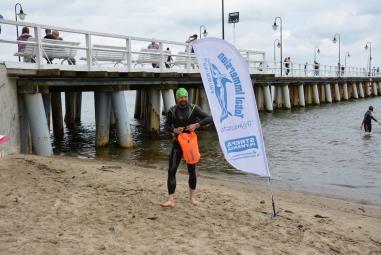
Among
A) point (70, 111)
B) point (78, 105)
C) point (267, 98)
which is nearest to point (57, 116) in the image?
point (70, 111)

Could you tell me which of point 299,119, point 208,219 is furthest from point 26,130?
point 299,119

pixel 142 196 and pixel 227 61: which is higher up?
pixel 227 61

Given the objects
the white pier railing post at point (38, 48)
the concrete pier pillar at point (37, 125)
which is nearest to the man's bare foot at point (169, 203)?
the concrete pier pillar at point (37, 125)

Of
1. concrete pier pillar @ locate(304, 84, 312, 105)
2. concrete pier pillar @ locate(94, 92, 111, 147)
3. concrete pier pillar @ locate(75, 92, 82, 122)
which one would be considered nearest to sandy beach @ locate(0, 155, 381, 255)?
concrete pier pillar @ locate(94, 92, 111, 147)

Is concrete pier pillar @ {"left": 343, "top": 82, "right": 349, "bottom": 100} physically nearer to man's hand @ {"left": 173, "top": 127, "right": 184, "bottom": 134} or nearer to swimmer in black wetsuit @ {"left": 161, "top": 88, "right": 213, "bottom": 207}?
swimmer in black wetsuit @ {"left": 161, "top": 88, "right": 213, "bottom": 207}

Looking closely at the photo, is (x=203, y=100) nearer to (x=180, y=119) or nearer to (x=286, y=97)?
(x=286, y=97)

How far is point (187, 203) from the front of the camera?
21.4 feet

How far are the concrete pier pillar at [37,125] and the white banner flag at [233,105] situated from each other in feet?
23.4

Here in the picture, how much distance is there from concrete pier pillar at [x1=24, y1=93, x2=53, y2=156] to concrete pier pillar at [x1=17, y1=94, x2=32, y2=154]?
0.52ft

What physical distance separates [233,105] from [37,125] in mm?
7424

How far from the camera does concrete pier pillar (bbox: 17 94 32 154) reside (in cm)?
1146

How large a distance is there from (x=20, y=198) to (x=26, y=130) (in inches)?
241

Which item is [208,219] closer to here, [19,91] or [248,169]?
[248,169]

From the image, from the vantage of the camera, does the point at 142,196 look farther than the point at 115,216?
Yes
